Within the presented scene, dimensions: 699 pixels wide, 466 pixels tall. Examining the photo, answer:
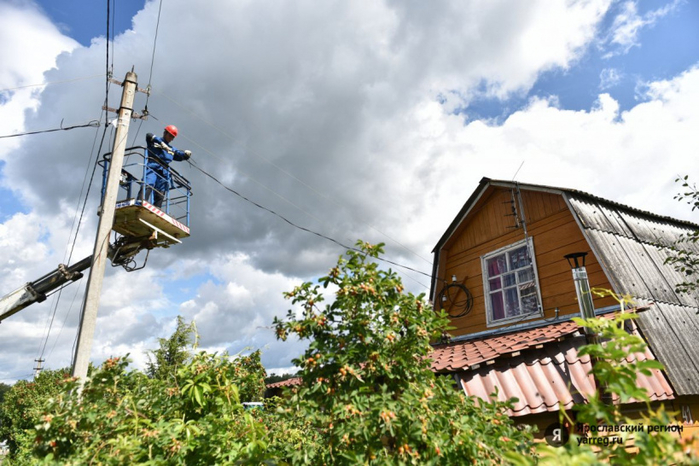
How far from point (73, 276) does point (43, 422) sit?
946 centimetres

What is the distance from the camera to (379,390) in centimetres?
264

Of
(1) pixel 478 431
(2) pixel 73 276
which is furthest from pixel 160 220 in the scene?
(1) pixel 478 431

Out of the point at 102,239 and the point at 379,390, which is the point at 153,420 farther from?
the point at 102,239

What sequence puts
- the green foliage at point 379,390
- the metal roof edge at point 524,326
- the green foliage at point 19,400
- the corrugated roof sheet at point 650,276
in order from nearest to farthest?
1. the green foliage at point 379,390
2. the corrugated roof sheet at point 650,276
3. the metal roof edge at point 524,326
4. the green foliage at point 19,400

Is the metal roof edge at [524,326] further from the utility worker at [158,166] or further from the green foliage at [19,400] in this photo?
the green foliage at [19,400]

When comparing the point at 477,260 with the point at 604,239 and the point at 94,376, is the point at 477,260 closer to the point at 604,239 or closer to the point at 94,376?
the point at 604,239

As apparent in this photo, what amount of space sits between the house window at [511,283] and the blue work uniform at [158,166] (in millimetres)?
8584

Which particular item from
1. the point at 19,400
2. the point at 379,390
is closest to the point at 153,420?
the point at 379,390

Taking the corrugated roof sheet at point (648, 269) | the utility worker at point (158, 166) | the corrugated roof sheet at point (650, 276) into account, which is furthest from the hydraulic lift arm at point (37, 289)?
the corrugated roof sheet at point (650, 276)

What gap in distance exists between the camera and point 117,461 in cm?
220

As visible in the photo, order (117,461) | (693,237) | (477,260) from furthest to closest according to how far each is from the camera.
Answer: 1. (477,260)
2. (693,237)
3. (117,461)

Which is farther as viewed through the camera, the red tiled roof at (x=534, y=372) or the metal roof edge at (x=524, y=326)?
the metal roof edge at (x=524, y=326)

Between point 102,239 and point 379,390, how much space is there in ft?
22.7

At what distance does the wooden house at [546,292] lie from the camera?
6.22 meters
